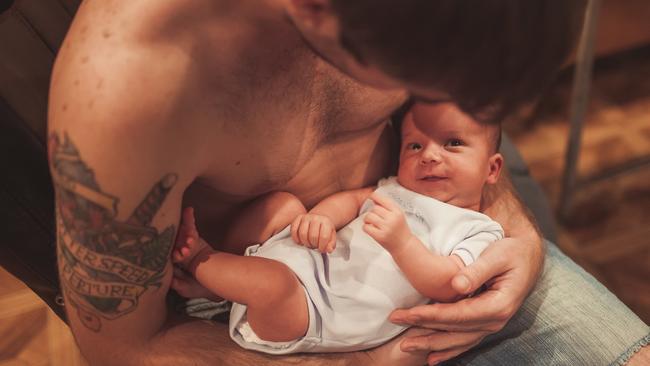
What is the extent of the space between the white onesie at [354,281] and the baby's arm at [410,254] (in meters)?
0.03

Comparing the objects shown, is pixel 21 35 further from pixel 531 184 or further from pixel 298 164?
pixel 531 184

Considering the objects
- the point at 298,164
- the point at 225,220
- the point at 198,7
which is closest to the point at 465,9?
the point at 198,7

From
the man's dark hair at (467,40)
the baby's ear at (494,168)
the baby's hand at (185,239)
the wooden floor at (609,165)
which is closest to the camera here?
the man's dark hair at (467,40)

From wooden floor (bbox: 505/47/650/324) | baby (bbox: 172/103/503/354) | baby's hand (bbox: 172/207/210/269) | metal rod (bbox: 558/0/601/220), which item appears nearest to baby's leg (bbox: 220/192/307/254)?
baby (bbox: 172/103/503/354)

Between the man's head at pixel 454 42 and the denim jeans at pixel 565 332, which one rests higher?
the man's head at pixel 454 42

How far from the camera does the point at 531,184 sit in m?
1.34

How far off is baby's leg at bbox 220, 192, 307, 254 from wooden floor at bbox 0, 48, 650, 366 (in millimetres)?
502

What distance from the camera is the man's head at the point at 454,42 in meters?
0.56

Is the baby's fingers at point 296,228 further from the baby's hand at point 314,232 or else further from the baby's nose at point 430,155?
the baby's nose at point 430,155

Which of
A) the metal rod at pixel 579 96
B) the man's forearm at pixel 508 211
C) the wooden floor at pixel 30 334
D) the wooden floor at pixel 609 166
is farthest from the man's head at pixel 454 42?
the wooden floor at pixel 609 166

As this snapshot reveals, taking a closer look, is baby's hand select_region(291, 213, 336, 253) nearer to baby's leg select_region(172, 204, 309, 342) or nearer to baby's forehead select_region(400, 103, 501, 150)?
baby's leg select_region(172, 204, 309, 342)

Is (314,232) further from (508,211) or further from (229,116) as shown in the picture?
(508,211)

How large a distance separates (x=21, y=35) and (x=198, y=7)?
0.25 metres

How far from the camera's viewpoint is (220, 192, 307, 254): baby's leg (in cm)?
91
